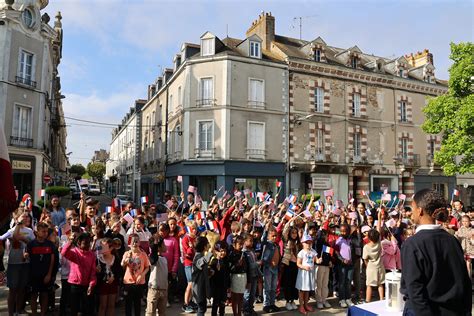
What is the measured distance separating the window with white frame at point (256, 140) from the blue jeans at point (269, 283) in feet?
51.2

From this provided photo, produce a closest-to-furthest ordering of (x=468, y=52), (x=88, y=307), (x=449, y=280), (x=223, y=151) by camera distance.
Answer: (x=449, y=280) < (x=88, y=307) < (x=468, y=52) < (x=223, y=151)

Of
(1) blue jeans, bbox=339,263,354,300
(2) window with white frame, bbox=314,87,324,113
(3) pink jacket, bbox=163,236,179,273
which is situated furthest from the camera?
(2) window with white frame, bbox=314,87,324,113

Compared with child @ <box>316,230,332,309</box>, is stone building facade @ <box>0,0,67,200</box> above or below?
above

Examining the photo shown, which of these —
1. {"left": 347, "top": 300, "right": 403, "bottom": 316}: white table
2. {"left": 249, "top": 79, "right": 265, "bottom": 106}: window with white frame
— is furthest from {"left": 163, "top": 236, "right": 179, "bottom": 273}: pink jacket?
{"left": 249, "top": 79, "right": 265, "bottom": 106}: window with white frame

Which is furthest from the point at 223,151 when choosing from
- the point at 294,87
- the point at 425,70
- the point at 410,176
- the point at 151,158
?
the point at 425,70

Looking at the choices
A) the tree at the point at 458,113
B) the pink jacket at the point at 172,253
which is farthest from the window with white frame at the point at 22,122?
the tree at the point at 458,113

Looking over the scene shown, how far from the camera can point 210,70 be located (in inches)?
870

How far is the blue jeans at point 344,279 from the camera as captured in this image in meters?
7.10

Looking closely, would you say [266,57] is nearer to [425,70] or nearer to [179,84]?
[179,84]

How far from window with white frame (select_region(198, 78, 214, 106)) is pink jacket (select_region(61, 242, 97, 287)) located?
57.3 ft

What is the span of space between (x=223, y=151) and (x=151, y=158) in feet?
40.4

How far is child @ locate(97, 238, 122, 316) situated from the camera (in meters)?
5.30

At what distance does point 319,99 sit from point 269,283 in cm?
1925

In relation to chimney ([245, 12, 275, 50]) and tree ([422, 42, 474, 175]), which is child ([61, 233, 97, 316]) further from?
chimney ([245, 12, 275, 50])
